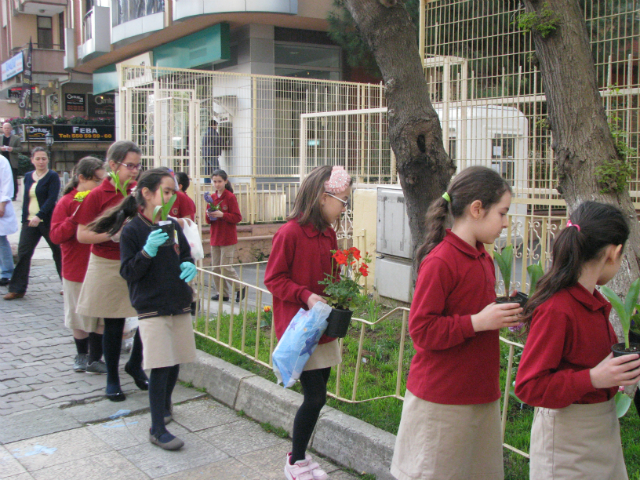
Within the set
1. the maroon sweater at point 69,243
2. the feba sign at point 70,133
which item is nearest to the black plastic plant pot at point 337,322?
the maroon sweater at point 69,243

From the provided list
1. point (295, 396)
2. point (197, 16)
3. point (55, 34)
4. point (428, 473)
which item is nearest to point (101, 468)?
point (295, 396)

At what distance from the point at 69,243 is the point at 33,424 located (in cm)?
155

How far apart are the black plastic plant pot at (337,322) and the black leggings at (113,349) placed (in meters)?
2.02

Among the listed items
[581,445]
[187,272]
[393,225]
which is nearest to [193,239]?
[187,272]

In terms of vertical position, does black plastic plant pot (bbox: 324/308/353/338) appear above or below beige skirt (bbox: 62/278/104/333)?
above

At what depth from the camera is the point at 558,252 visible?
2326 mm

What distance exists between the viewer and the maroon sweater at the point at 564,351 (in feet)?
7.20

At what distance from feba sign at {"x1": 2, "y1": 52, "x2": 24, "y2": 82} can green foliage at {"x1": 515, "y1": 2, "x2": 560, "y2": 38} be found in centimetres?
3246

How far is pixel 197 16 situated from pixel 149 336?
1310 cm

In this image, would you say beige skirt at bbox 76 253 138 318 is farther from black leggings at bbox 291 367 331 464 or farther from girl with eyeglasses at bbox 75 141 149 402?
black leggings at bbox 291 367 331 464

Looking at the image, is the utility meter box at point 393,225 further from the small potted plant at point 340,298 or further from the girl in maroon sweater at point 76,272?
the small potted plant at point 340,298

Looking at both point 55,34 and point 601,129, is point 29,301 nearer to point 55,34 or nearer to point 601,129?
point 601,129

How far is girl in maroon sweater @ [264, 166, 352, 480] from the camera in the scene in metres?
3.51

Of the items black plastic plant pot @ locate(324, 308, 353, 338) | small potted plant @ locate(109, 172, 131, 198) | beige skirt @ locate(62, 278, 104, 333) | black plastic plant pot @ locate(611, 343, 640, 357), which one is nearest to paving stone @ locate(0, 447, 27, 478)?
beige skirt @ locate(62, 278, 104, 333)
